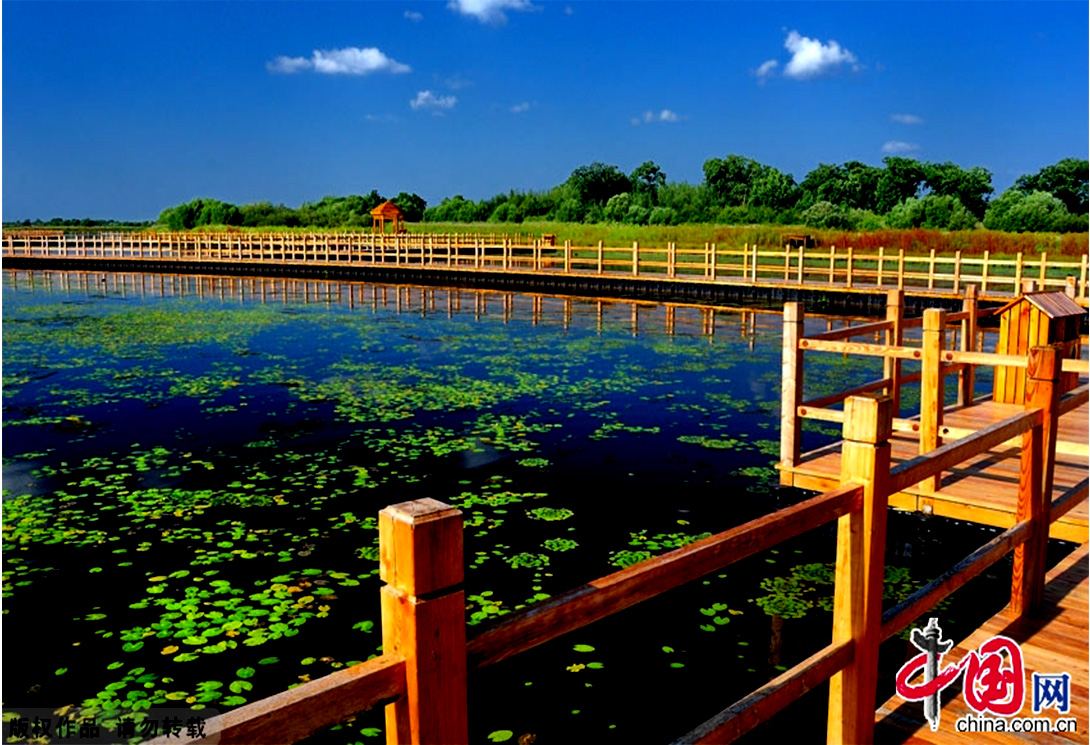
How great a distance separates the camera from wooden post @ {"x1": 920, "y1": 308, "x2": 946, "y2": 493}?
7492 mm

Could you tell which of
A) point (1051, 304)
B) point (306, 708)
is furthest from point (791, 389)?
point (306, 708)

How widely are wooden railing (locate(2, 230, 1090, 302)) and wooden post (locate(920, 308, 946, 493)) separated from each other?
743 centimetres

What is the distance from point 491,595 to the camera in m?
6.73

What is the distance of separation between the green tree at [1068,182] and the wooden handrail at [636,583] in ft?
Result: 262

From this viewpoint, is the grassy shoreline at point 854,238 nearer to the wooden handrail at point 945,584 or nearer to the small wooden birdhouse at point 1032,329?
the small wooden birdhouse at point 1032,329

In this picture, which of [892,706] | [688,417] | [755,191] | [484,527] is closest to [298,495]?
[484,527]

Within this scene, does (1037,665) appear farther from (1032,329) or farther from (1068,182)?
(1068,182)

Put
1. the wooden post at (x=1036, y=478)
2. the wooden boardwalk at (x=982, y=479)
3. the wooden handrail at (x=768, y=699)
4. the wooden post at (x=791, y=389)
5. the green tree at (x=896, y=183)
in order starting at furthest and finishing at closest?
the green tree at (x=896, y=183)
the wooden post at (x=791, y=389)
the wooden boardwalk at (x=982, y=479)
the wooden post at (x=1036, y=478)
the wooden handrail at (x=768, y=699)

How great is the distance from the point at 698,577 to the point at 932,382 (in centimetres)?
535

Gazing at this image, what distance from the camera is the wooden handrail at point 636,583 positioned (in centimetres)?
215

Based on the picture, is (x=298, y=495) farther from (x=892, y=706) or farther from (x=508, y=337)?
(x=508, y=337)

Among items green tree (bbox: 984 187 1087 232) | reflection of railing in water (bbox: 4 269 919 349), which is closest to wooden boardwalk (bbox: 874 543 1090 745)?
reflection of railing in water (bbox: 4 269 919 349)

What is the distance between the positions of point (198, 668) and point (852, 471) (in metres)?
4.24

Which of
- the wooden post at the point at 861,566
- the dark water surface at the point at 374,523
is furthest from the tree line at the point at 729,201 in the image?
the wooden post at the point at 861,566
